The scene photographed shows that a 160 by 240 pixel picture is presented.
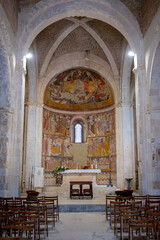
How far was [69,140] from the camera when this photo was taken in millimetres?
23859

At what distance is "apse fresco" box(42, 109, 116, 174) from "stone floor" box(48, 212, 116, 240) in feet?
35.8

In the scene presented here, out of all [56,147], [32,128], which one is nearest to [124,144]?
[56,147]

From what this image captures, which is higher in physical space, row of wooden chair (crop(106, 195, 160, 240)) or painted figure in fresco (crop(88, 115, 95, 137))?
painted figure in fresco (crop(88, 115, 95, 137))

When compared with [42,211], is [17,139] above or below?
above

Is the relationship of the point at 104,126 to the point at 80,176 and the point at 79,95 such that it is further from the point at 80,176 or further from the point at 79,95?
the point at 80,176

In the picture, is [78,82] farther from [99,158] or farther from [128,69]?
[99,158]

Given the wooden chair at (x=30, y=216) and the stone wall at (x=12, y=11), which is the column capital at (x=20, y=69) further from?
the wooden chair at (x=30, y=216)

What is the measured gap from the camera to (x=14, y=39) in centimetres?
1341

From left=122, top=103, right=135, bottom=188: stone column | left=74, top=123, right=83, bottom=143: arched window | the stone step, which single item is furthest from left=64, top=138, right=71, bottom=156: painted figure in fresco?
the stone step

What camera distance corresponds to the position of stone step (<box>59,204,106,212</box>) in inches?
463

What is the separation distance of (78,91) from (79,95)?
0.37 meters

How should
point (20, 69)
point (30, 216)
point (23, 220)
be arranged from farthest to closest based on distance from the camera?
point (20, 69) < point (23, 220) < point (30, 216)

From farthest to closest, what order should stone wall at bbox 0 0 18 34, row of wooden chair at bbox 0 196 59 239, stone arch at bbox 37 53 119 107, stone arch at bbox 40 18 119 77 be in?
1. stone arch at bbox 37 53 119 107
2. stone arch at bbox 40 18 119 77
3. stone wall at bbox 0 0 18 34
4. row of wooden chair at bbox 0 196 59 239

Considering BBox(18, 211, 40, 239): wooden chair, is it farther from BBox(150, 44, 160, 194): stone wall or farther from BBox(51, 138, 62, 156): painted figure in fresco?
BBox(51, 138, 62, 156): painted figure in fresco
